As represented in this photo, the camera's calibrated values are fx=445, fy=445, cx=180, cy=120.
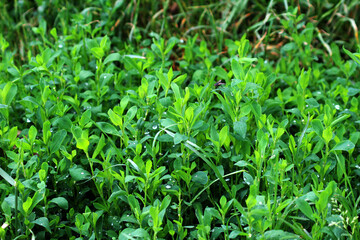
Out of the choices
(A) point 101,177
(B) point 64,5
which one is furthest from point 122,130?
(B) point 64,5

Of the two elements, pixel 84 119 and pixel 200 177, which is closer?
pixel 200 177

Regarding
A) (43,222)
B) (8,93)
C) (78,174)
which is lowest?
(43,222)

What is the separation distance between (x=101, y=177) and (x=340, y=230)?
1067 millimetres

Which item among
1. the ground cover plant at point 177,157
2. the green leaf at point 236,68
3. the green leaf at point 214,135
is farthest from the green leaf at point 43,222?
the green leaf at point 236,68

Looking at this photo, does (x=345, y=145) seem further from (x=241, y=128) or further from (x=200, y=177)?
(x=200, y=177)

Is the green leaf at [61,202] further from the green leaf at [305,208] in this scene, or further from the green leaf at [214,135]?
the green leaf at [305,208]

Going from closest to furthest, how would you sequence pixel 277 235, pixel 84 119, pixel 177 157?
pixel 277 235 → pixel 177 157 → pixel 84 119

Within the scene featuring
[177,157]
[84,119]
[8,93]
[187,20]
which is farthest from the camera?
[187,20]

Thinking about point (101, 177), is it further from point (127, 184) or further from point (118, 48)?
point (118, 48)

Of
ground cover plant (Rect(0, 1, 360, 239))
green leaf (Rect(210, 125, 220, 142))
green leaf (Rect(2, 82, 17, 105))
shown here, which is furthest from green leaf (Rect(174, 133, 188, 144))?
green leaf (Rect(2, 82, 17, 105))

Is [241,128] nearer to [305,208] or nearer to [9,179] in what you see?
[305,208]

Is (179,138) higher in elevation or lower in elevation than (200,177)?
higher

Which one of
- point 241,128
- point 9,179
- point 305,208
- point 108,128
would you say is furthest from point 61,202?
point 305,208

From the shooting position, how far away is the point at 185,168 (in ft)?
6.55
